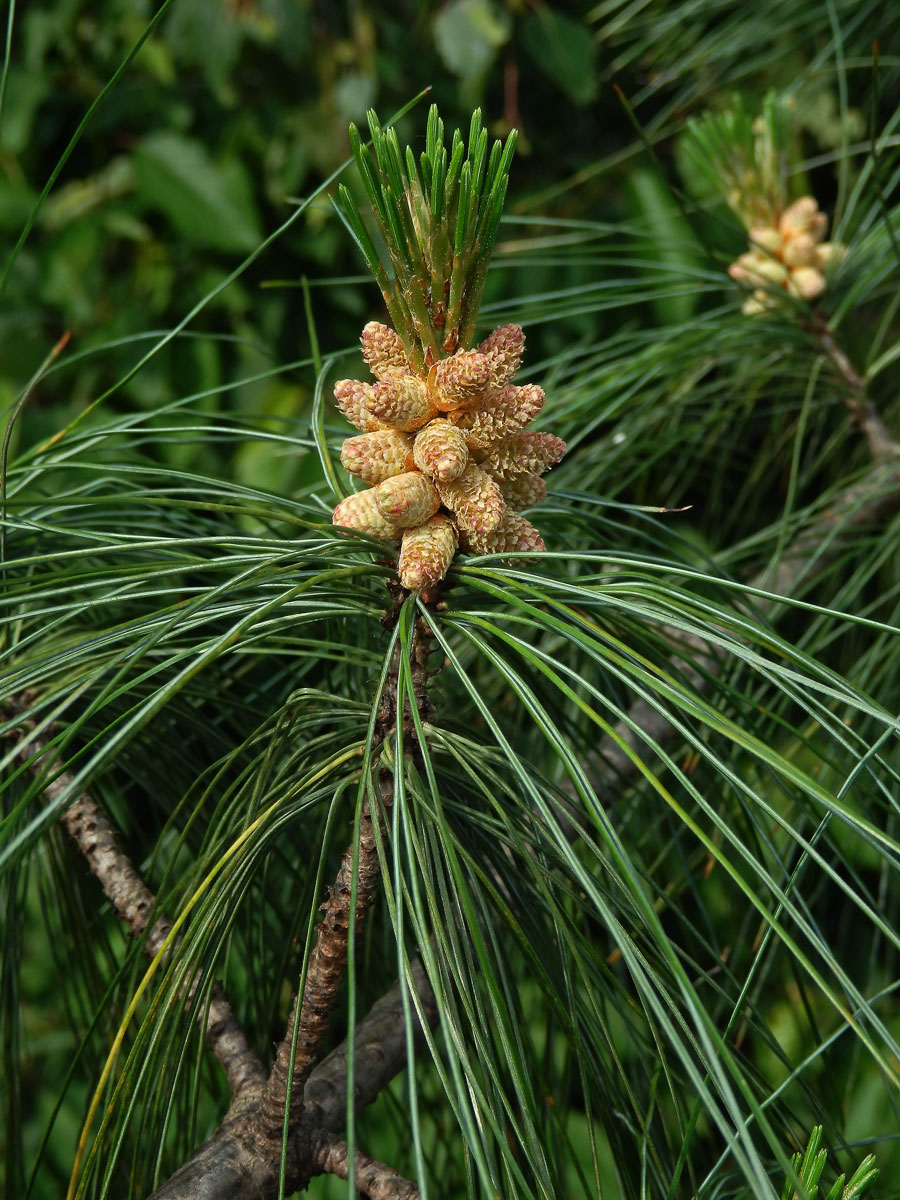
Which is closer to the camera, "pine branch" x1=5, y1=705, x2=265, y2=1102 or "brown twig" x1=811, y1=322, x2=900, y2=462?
"pine branch" x1=5, y1=705, x2=265, y2=1102

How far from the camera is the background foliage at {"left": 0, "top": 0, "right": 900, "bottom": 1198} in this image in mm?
271

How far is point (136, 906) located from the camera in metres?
0.34

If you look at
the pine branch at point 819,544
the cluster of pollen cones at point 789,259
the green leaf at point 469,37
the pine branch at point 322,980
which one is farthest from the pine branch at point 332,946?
the green leaf at point 469,37

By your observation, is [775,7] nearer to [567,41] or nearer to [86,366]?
[567,41]

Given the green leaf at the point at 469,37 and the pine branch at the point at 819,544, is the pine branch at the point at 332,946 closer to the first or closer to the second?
the pine branch at the point at 819,544

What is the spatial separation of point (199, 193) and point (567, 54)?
13.8 inches

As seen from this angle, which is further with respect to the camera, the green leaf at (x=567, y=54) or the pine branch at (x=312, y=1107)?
the green leaf at (x=567, y=54)

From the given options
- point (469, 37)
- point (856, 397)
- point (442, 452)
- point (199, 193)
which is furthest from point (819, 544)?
point (199, 193)

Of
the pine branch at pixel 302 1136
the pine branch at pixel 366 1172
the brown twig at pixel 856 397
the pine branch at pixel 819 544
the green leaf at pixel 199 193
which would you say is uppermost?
the green leaf at pixel 199 193

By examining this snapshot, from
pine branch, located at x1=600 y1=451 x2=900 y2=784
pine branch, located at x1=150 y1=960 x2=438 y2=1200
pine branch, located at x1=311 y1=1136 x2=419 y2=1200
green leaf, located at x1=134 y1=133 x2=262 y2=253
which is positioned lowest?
pine branch, located at x1=311 y1=1136 x2=419 y2=1200

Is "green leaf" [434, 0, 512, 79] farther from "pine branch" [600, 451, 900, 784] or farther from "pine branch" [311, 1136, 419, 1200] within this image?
"pine branch" [311, 1136, 419, 1200]

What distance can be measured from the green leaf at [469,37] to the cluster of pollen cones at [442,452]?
0.71 meters

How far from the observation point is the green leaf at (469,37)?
92 centimetres

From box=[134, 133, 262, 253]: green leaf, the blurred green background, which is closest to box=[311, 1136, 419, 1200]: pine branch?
the blurred green background
